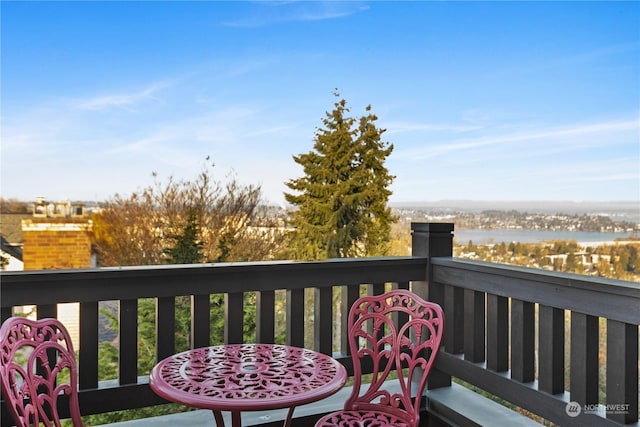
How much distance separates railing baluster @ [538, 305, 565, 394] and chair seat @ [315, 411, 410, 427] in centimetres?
66

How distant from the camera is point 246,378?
164 cm

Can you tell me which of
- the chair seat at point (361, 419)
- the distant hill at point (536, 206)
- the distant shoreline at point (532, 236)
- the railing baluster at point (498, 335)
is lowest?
the chair seat at point (361, 419)

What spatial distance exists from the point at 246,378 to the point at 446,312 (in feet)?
4.69

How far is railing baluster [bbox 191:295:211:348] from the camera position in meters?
2.28

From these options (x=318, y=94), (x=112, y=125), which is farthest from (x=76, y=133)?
(x=318, y=94)

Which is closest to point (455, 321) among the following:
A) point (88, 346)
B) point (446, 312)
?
point (446, 312)

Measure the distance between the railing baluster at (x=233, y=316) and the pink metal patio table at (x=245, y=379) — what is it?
1.08 feet

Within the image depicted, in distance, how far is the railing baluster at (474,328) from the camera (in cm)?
251

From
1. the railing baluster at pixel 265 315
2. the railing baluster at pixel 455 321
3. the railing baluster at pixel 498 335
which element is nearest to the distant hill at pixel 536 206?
the railing baluster at pixel 455 321

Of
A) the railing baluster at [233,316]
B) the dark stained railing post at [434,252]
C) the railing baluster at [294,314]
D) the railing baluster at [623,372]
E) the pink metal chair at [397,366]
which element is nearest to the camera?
the railing baluster at [623,372]

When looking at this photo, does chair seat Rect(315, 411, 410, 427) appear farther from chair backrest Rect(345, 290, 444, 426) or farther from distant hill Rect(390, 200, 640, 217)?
distant hill Rect(390, 200, 640, 217)

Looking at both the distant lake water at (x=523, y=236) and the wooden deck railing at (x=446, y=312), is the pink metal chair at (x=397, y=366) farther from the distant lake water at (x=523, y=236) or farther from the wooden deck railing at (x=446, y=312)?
the distant lake water at (x=523, y=236)

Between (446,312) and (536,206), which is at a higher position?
(536,206)

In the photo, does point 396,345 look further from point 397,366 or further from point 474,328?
point 474,328
